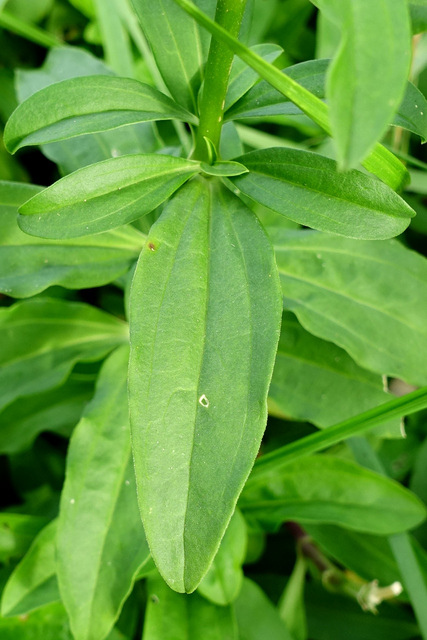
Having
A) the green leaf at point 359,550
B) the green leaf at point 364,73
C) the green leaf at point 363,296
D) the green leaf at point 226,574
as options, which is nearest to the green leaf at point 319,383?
the green leaf at point 363,296

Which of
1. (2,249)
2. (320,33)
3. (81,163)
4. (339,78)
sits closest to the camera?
(339,78)

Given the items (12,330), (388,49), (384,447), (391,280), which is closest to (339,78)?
(388,49)

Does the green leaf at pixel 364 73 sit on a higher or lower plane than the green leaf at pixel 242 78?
higher

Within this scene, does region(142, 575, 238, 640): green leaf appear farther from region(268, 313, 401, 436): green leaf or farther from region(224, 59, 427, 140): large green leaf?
region(224, 59, 427, 140): large green leaf

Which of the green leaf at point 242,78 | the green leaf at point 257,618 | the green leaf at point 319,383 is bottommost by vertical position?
the green leaf at point 257,618

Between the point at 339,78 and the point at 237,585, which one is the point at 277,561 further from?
the point at 339,78

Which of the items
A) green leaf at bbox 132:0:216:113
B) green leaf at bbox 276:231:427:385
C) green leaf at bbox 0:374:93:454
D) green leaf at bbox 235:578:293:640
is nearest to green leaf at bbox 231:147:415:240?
green leaf at bbox 132:0:216:113

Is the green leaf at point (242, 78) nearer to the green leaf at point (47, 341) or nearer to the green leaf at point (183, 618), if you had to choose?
the green leaf at point (47, 341)
